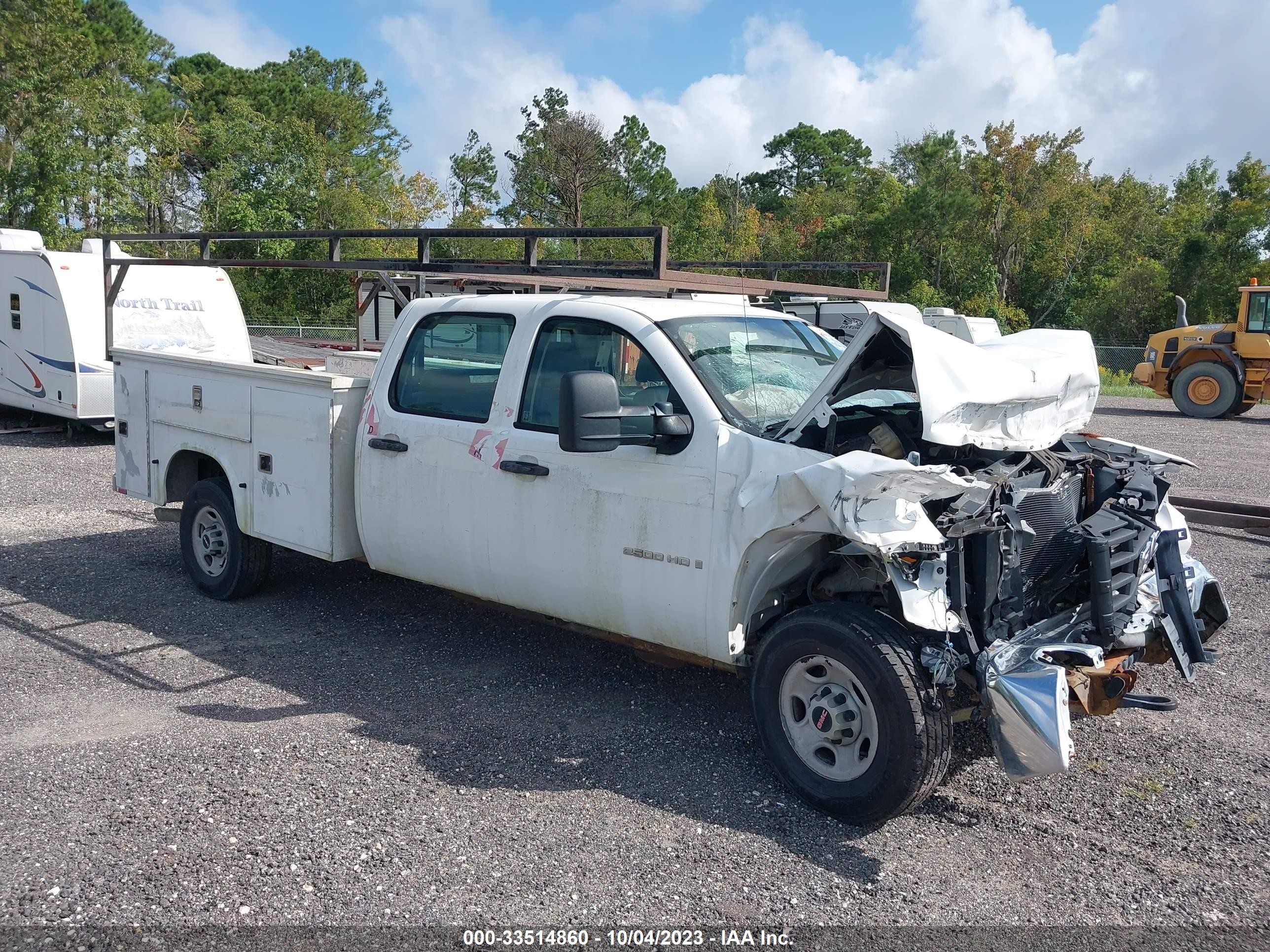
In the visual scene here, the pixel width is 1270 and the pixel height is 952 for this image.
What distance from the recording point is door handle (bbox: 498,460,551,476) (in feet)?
16.8

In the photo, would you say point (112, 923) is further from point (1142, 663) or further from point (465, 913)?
point (1142, 663)

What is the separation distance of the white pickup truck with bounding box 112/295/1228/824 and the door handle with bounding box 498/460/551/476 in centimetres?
5

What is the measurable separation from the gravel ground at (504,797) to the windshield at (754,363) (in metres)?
1.50

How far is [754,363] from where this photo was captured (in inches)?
202

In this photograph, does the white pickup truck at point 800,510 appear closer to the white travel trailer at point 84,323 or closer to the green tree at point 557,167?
the white travel trailer at point 84,323

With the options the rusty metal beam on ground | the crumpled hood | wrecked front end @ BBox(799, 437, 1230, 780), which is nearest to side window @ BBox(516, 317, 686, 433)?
the crumpled hood

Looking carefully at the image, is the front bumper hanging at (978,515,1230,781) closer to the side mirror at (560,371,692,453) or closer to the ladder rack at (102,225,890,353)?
the side mirror at (560,371,692,453)

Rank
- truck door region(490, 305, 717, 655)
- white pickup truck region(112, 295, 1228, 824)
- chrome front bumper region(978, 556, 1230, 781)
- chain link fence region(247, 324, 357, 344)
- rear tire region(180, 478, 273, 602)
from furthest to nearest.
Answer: chain link fence region(247, 324, 357, 344) < rear tire region(180, 478, 273, 602) < truck door region(490, 305, 717, 655) < white pickup truck region(112, 295, 1228, 824) < chrome front bumper region(978, 556, 1230, 781)

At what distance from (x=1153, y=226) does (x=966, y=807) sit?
4491cm

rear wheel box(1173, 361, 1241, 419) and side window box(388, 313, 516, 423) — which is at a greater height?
side window box(388, 313, 516, 423)

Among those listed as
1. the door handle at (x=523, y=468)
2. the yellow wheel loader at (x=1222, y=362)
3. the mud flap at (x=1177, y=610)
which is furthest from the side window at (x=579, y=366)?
the yellow wheel loader at (x=1222, y=362)

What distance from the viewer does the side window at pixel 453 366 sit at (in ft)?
18.1

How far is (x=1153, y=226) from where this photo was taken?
43500 mm

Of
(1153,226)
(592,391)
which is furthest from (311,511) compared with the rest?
(1153,226)
